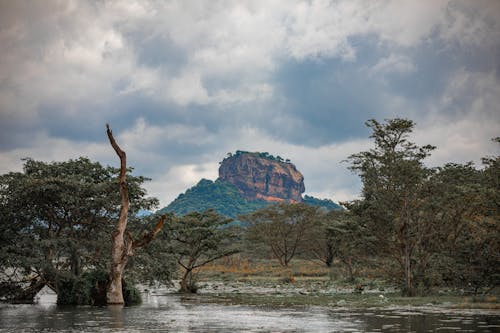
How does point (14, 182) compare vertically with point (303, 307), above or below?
above

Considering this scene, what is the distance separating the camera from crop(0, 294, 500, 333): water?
1554cm

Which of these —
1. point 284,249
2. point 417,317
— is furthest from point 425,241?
point 284,249

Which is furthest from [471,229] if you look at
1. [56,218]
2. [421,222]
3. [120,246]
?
[56,218]

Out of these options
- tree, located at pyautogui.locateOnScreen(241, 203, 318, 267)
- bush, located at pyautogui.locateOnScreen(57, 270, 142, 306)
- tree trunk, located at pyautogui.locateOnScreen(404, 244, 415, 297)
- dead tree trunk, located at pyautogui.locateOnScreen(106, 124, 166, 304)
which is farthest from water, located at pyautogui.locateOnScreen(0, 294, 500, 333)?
tree, located at pyautogui.locateOnScreen(241, 203, 318, 267)

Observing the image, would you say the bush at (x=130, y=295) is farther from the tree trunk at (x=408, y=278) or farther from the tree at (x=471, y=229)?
the tree at (x=471, y=229)

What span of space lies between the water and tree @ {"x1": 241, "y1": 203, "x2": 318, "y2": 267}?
51.0 metres

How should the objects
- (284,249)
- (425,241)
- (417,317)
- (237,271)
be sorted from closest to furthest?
1. (417,317)
2. (425,241)
3. (237,271)
4. (284,249)

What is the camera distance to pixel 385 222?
3144 cm

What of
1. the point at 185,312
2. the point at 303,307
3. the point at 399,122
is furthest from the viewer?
the point at 399,122

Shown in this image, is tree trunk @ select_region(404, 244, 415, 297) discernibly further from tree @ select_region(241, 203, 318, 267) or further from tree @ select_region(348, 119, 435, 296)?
tree @ select_region(241, 203, 318, 267)

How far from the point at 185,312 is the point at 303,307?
5.29m

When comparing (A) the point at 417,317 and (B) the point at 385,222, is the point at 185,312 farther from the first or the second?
(B) the point at 385,222

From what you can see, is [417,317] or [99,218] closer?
[417,317]

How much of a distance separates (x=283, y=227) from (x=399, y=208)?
45797mm
